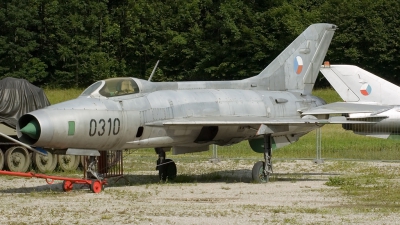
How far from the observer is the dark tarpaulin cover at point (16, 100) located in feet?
73.9

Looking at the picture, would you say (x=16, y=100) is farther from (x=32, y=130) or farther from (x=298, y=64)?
(x=32, y=130)

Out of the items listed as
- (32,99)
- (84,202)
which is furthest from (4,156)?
(84,202)

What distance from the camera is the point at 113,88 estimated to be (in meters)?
17.3

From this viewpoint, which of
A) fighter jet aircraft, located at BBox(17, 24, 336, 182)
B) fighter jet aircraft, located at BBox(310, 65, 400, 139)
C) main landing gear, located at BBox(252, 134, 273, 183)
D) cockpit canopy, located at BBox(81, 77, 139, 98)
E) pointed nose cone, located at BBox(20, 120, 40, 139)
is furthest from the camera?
fighter jet aircraft, located at BBox(310, 65, 400, 139)

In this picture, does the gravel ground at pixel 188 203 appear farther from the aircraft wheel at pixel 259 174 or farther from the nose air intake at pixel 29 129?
the nose air intake at pixel 29 129

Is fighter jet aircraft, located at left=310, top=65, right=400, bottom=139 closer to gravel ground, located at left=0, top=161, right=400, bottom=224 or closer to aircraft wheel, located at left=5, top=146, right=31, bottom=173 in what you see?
gravel ground, located at left=0, top=161, right=400, bottom=224

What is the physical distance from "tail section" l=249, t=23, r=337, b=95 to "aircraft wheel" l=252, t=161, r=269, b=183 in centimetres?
249

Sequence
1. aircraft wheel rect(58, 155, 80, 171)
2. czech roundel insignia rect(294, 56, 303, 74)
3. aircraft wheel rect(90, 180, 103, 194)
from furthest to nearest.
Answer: aircraft wheel rect(58, 155, 80, 171) → czech roundel insignia rect(294, 56, 303, 74) → aircraft wheel rect(90, 180, 103, 194)

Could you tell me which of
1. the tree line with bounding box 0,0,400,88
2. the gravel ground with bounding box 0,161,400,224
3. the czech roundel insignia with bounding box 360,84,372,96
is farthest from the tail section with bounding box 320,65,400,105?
the tree line with bounding box 0,0,400,88

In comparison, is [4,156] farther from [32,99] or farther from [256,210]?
[256,210]

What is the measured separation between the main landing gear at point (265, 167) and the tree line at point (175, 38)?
134ft

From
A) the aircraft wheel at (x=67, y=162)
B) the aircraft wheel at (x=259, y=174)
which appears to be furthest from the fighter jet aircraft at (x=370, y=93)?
the aircraft wheel at (x=67, y=162)

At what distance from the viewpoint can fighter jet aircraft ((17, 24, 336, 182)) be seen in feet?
52.9

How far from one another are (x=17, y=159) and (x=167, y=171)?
15.2 ft
